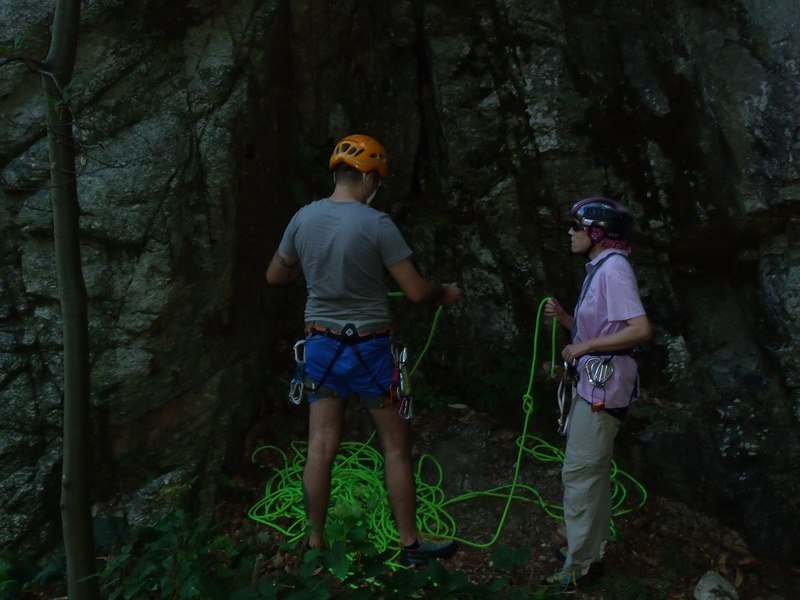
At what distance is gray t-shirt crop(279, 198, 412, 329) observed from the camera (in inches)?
145

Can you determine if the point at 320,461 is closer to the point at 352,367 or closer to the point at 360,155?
the point at 352,367

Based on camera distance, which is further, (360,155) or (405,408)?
(405,408)

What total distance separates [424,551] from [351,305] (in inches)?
54.1

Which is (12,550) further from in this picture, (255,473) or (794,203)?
(794,203)

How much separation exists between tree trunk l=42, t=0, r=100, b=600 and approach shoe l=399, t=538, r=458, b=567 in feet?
5.11

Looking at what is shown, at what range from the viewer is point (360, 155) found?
3748 mm

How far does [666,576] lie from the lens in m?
4.13

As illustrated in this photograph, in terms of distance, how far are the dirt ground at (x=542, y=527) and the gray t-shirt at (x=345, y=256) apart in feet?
4.57

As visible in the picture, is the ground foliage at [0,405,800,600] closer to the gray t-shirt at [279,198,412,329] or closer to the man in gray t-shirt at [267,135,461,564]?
the man in gray t-shirt at [267,135,461,564]

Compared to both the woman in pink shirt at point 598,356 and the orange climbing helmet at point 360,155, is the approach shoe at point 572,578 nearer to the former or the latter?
the woman in pink shirt at point 598,356

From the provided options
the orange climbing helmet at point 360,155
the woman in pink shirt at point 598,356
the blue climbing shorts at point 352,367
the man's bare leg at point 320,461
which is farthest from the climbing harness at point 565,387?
the orange climbing helmet at point 360,155

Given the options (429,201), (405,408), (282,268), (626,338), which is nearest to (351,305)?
(282,268)

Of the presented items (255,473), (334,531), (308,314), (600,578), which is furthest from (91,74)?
(600,578)

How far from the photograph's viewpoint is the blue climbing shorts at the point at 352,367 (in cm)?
381
